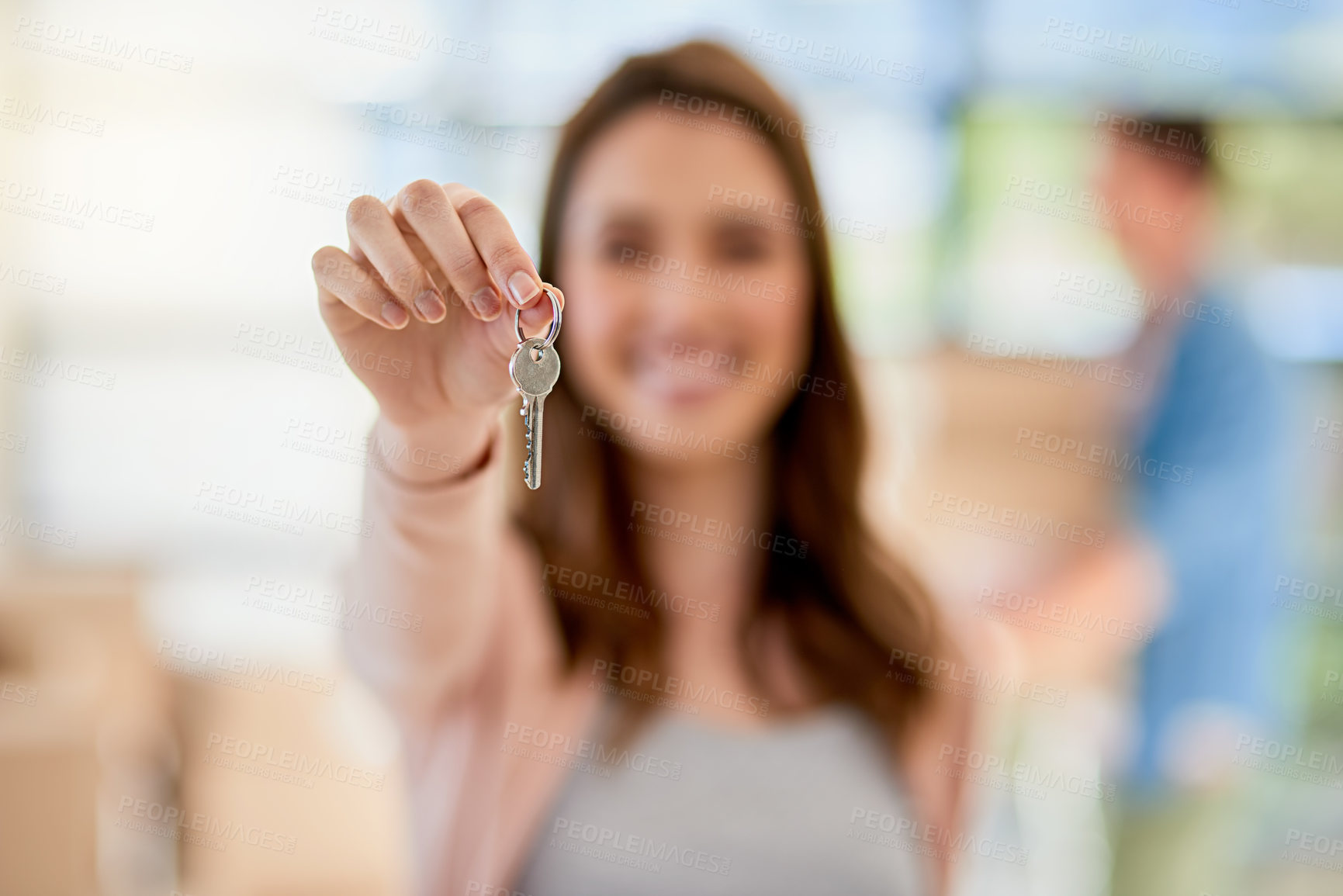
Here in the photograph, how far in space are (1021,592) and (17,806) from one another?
203cm

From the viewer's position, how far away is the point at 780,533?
4.38 ft

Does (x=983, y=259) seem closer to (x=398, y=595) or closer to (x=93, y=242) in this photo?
(x=398, y=595)

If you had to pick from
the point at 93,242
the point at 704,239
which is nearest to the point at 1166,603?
the point at 704,239

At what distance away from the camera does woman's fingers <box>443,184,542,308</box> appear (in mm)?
658
